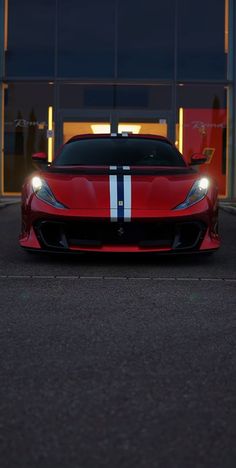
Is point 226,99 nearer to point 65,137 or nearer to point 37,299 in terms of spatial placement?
point 65,137

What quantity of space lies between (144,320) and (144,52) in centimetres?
1476

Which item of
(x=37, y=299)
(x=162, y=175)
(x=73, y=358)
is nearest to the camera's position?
(x=73, y=358)

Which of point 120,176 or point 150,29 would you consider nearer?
point 120,176

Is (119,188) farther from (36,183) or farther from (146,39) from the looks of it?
(146,39)

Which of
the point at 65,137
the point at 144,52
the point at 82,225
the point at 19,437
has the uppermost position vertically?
the point at 144,52

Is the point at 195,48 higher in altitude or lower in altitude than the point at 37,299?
higher

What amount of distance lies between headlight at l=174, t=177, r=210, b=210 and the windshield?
95 cm

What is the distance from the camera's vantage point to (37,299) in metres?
4.77

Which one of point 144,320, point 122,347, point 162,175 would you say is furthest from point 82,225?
point 122,347

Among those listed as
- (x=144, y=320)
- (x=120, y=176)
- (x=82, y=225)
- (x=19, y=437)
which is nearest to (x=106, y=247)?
(x=82, y=225)

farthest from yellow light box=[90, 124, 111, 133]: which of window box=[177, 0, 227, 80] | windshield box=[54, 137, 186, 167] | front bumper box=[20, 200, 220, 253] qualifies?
front bumper box=[20, 200, 220, 253]

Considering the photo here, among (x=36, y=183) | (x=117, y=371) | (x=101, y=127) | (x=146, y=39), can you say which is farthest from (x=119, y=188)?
(x=146, y=39)

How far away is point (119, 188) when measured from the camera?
6.22 metres

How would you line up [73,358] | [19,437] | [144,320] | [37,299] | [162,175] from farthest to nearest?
[162,175], [37,299], [144,320], [73,358], [19,437]
